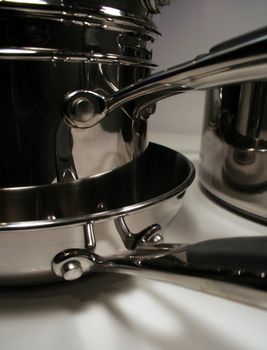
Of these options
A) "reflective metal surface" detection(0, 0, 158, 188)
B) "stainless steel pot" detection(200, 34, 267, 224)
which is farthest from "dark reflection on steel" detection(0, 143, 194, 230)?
"reflective metal surface" detection(0, 0, 158, 188)

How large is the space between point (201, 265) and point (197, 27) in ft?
2.12

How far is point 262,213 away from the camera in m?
0.33

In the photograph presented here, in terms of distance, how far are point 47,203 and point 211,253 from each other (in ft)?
0.94

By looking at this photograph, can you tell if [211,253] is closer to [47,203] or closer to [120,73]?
[120,73]

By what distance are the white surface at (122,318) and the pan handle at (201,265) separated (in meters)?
0.04

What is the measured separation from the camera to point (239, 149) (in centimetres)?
36

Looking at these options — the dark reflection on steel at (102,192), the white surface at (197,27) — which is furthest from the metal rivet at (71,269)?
the white surface at (197,27)

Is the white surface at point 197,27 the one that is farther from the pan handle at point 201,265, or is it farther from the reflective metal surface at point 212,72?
the pan handle at point 201,265

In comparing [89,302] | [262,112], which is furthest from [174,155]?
[89,302]

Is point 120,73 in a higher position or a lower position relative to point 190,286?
higher

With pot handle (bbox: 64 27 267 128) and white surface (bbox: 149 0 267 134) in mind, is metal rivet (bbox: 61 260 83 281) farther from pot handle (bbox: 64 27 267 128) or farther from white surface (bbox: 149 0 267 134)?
white surface (bbox: 149 0 267 134)

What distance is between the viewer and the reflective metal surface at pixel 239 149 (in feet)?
1.09

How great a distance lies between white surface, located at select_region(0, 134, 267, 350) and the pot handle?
12cm

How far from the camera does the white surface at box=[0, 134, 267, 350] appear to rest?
0.64 feet
